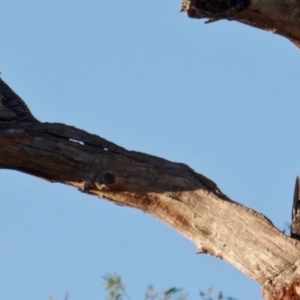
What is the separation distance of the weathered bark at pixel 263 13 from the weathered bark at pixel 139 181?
1139 millimetres

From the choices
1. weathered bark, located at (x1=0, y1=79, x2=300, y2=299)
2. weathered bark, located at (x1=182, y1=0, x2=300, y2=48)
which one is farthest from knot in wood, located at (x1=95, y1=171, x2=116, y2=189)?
weathered bark, located at (x1=182, y1=0, x2=300, y2=48)

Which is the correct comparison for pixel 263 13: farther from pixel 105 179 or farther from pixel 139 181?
pixel 105 179

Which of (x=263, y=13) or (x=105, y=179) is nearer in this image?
(x=105, y=179)

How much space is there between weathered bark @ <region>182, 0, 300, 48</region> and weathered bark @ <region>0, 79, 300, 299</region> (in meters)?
1.14

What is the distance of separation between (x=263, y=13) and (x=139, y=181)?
66.8 inches

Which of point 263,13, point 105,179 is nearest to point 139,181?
point 105,179

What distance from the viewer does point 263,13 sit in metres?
6.32

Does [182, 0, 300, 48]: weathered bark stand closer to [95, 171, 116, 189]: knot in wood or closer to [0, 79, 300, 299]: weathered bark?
[0, 79, 300, 299]: weathered bark

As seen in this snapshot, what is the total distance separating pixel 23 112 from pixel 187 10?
146 cm

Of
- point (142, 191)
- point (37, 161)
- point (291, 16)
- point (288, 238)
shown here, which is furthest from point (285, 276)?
point (291, 16)

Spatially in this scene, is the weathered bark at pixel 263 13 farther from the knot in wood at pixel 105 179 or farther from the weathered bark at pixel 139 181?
the knot in wood at pixel 105 179

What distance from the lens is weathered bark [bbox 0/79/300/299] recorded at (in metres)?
5.33

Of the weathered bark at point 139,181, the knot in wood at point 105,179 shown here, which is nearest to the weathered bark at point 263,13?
the weathered bark at point 139,181

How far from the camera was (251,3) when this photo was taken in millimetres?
6137
